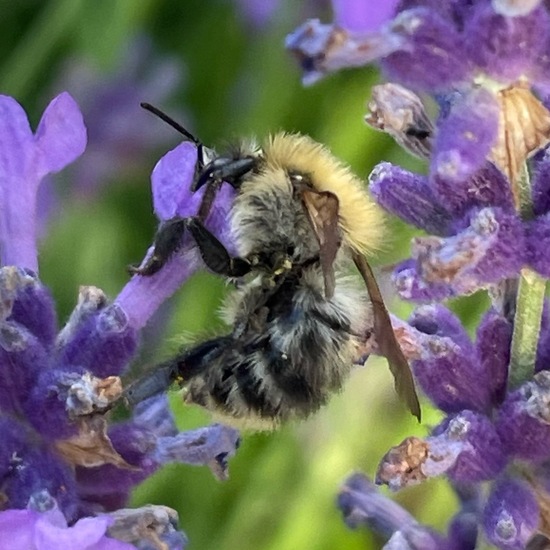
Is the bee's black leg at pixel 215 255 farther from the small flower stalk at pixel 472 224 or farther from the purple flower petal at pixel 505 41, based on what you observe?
the purple flower petal at pixel 505 41

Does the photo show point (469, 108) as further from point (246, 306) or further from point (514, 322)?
point (246, 306)

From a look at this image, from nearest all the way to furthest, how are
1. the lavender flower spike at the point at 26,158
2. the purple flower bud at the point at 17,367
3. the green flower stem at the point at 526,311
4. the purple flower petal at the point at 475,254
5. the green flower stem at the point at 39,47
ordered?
the purple flower petal at the point at 475,254, the green flower stem at the point at 526,311, the purple flower bud at the point at 17,367, the lavender flower spike at the point at 26,158, the green flower stem at the point at 39,47

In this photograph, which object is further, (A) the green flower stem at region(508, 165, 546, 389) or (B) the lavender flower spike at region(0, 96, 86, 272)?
(B) the lavender flower spike at region(0, 96, 86, 272)

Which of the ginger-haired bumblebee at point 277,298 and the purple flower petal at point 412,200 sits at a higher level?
the purple flower petal at point 412,200

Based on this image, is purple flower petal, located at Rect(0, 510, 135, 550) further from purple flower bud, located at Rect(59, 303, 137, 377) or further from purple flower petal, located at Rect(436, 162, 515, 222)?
purple flower petal, located at Rect(436, 162, 515, 222)

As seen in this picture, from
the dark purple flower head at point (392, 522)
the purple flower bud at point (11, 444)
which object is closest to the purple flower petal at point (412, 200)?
the dark purple flower head at point (392, 522)

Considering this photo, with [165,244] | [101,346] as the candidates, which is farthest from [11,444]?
[165,244]

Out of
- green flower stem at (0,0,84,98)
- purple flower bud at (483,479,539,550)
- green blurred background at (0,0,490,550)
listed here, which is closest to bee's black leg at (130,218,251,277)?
purple flower bud at (483,479,539,550)
